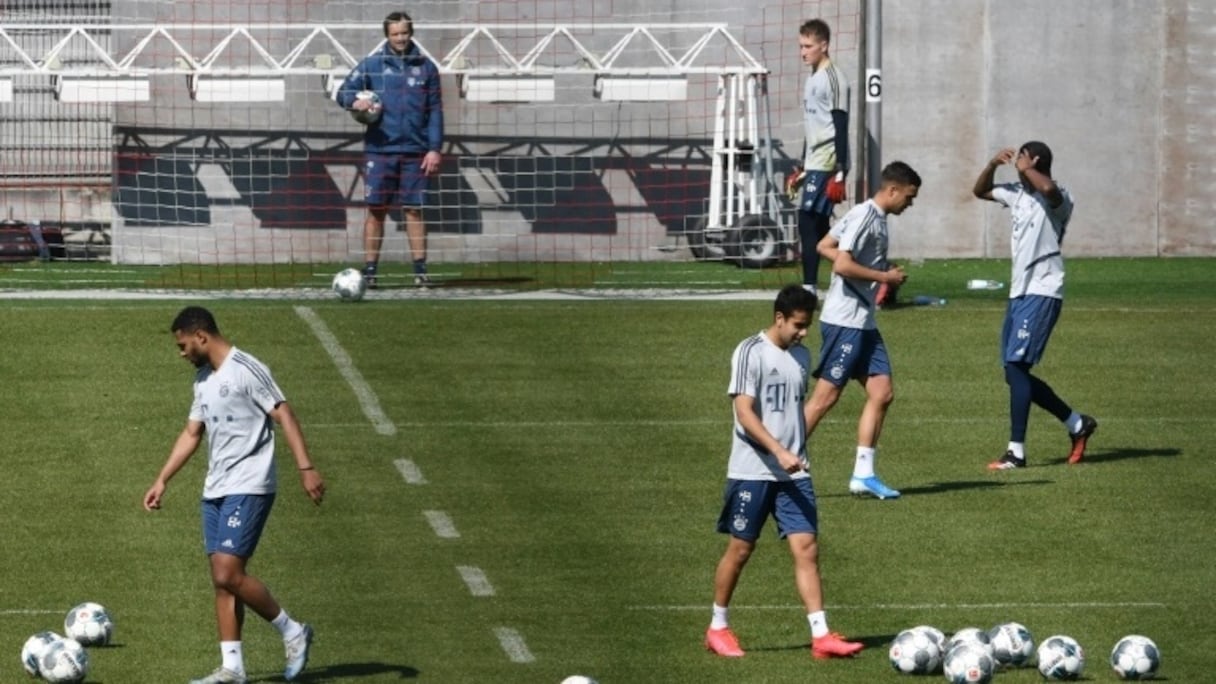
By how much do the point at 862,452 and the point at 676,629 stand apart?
3.37 m

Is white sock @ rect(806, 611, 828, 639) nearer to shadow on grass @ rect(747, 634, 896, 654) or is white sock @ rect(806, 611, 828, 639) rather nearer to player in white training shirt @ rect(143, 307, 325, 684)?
shadow on grass @ rect(747, 634, 896, 654)

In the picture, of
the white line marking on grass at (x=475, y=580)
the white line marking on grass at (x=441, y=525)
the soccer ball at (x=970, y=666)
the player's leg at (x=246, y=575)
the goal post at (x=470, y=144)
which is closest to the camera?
the soccer ball at (x=970, y=666)

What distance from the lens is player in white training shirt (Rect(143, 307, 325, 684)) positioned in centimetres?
1156

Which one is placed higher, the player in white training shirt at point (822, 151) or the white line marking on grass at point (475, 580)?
the player in white training shirt at point (822, 151)

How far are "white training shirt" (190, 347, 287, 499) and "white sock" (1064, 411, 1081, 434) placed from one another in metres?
7.14

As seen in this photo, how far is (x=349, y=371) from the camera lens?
65.5ft

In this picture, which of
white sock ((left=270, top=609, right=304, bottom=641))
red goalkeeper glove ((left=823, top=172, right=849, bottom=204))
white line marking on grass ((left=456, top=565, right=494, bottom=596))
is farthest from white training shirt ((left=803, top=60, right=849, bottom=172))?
white sock ((left=270, top=609, right=304, bottom=641))

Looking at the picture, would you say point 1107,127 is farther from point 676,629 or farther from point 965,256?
point 676,629

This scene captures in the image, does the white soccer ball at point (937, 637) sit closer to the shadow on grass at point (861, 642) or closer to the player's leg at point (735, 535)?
the shadow on grass at point (861, 642)

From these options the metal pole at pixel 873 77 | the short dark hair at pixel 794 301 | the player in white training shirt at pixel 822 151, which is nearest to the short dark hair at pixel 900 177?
the short dark hair at pixel 794 301

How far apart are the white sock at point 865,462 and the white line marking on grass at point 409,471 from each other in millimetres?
2877

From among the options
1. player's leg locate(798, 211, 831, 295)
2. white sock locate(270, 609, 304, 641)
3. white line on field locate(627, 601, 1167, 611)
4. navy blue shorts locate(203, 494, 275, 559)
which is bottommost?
white line on field locate(627, 601, 1167, 611)

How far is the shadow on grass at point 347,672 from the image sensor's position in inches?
467

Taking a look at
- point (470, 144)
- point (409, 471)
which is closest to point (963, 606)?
point (409, 471)
